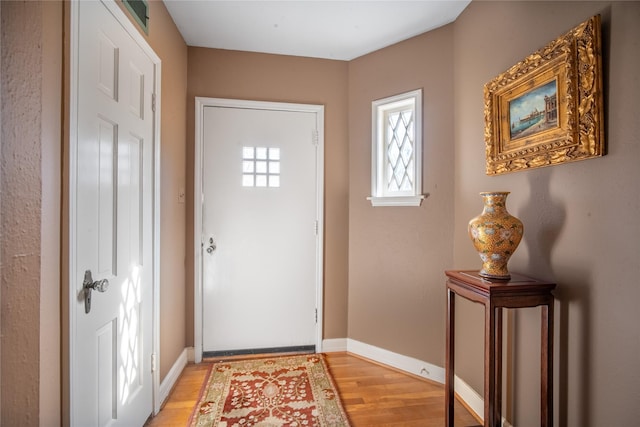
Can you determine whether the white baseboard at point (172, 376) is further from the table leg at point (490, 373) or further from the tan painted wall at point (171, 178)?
the table leg at point (490, 373)

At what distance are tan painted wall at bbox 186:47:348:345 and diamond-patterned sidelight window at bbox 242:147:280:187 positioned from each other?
42 centimetres

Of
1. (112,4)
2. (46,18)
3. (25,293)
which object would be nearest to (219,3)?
(112,4)

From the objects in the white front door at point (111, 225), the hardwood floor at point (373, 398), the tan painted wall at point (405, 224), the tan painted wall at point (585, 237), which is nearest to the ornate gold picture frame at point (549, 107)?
the tan painted wall at point (585, 237)

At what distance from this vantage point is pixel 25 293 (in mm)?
909

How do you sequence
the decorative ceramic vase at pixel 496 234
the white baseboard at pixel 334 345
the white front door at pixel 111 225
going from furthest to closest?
the white baseboard at pixel 334 345
the decorative ceramic vase at pixel 496 234
the white front door at pixel 111 225

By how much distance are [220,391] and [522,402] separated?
5.63ft

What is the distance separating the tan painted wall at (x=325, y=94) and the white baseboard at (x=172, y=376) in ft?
3.64

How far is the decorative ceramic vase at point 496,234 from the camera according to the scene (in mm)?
1254

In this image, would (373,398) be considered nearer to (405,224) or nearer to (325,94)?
(405,224)

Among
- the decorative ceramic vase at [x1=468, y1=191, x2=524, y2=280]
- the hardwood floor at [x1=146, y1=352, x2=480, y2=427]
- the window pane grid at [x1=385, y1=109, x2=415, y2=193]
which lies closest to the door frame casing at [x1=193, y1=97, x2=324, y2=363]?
the hardwood floor at [x1=146, y1=352, x2=480, y2=427]

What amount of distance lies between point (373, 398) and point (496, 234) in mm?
1337

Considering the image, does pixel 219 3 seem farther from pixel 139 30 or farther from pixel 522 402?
pixel 522 402

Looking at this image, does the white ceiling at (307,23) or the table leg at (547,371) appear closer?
the table leg at (547,371)

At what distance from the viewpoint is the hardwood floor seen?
67.7 inches
